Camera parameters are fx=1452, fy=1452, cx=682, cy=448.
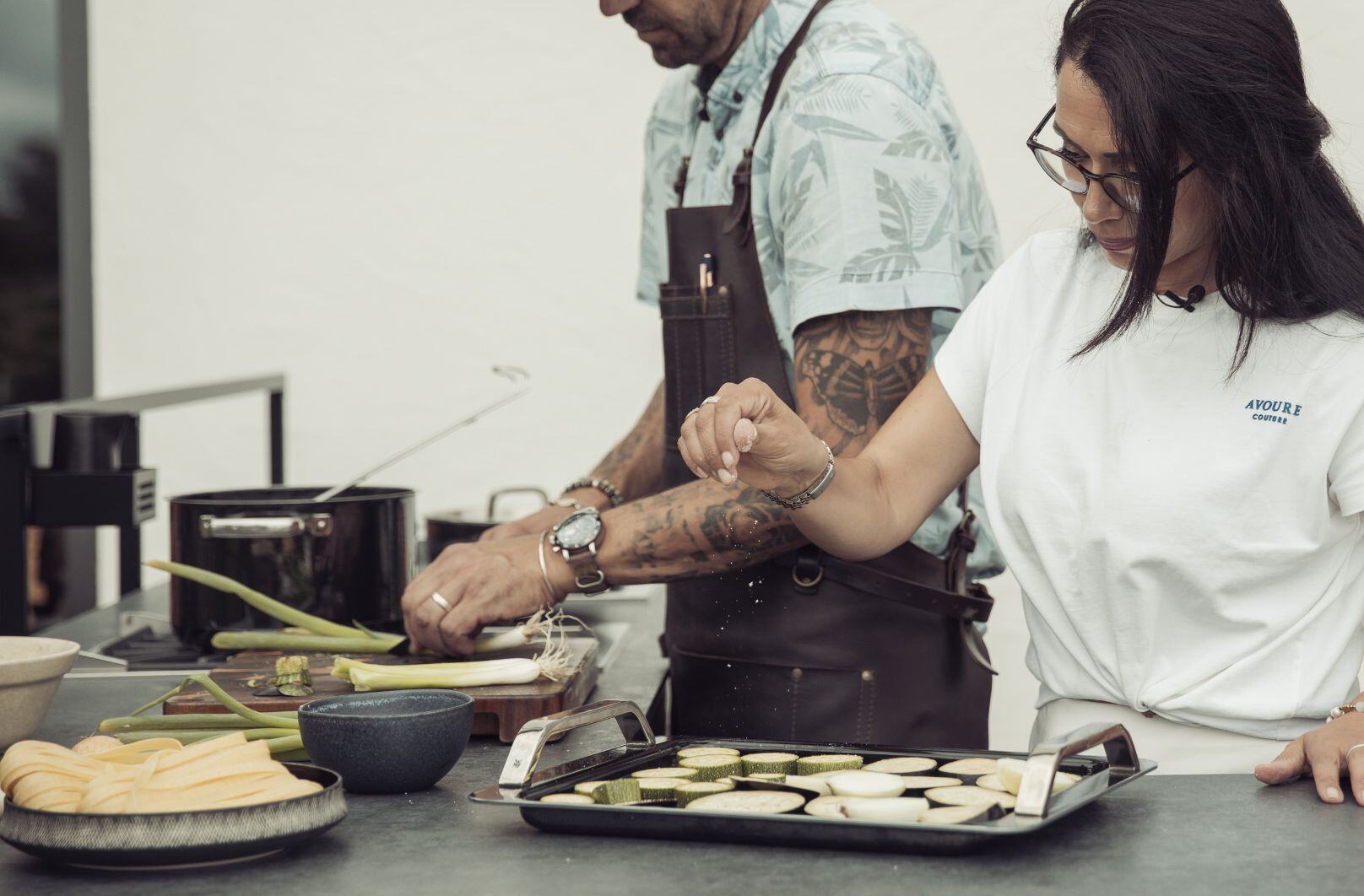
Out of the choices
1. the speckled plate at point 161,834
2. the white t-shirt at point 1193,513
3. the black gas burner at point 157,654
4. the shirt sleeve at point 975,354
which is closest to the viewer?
the speckled plate at point 161,834

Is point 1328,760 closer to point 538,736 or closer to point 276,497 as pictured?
point 538,736

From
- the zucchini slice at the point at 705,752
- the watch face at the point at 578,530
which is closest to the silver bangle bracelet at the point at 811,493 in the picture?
the watch face at the point at 578,530

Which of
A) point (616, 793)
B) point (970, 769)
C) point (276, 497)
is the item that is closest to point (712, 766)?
point (616, 793)

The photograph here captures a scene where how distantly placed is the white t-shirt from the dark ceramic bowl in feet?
2.33

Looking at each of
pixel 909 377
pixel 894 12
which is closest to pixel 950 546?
pixel 909 377

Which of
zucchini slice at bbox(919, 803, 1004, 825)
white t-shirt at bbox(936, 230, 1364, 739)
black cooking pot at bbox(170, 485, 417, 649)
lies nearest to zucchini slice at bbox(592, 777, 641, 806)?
zucchini slice at bbox(919, 803, 1004, 825)

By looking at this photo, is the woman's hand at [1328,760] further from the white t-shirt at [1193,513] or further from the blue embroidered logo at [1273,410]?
the blue embroidered logo at [1273,410]

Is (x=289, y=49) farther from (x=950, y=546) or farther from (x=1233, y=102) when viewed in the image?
(x=1233, y=102)

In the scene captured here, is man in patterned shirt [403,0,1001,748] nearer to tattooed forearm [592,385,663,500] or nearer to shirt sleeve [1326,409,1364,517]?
tattooed forearm [592,385,663,500]

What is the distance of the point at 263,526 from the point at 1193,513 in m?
1.13

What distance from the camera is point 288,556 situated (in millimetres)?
1893

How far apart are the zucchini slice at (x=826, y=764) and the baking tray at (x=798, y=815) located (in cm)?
3

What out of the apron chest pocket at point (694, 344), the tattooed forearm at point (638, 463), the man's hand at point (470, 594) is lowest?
the man's hand at point (470, 594)

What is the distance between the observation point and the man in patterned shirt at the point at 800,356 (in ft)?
5.73
